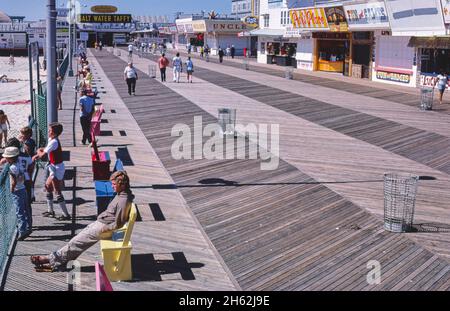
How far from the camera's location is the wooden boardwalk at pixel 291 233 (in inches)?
318

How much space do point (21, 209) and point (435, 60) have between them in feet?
98.8

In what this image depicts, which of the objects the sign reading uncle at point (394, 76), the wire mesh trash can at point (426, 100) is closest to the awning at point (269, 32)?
the sign reading uncle at point (394, 76)

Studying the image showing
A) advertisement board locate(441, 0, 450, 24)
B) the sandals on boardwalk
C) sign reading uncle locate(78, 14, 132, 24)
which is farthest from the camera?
sign reading uncle locate(78, 14, 132, 24)

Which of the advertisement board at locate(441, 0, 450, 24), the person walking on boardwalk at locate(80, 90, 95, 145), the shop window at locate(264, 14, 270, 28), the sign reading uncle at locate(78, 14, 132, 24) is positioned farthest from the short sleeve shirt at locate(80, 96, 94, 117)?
the sign reading uncle at locate(78, 14, 132, 24)

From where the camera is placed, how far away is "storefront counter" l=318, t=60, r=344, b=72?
48.6m

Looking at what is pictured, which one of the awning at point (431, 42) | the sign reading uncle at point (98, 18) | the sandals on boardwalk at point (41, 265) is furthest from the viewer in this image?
the sign reading uncle at point (98, 18)

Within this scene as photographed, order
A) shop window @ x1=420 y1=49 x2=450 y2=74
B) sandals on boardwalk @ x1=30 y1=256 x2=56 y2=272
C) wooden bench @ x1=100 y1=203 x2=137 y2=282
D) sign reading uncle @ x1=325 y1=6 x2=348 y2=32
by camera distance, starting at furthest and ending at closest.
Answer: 1. sign reading uncle @ x1=325 y1=6 x2=348 y2=32
2. shop window @ x1=420 y1=49 x2=450 y2=74
3. sandals on boardwalk @ x1=30 y1=256 x2=56 y2=272
4. wooden bench @ x1=100 y1=203 x2=137 y2=282

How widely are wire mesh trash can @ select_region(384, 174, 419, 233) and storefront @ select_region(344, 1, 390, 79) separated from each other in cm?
2778

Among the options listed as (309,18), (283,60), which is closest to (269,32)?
(283,60)

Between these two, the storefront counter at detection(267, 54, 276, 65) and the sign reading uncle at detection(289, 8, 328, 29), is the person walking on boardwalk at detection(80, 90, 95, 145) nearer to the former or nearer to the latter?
the sign reading uncle at detection(289, 8, 328, 29)

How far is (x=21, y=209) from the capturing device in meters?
9.17

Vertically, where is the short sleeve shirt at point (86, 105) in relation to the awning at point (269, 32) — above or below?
below

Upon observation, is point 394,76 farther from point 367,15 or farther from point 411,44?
point 367,15

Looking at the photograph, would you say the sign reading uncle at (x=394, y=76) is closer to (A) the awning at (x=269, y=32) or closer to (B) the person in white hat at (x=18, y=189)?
(A) the awning at (x=269, y=32)
